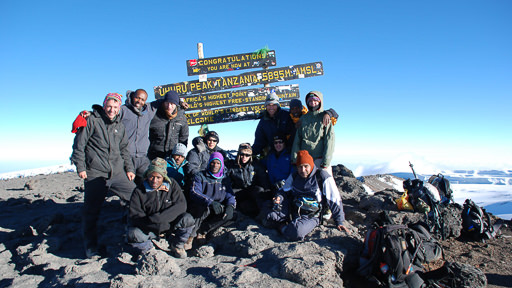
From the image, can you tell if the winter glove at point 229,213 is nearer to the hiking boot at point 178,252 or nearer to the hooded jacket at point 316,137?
the hiking boot at point 178,252

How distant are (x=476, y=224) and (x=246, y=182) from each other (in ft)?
15.8

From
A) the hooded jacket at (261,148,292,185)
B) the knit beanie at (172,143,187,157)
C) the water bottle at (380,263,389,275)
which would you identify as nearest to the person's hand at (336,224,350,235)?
the water bottle at (380,263,389,275)

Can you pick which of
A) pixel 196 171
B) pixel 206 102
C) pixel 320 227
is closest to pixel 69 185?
pixel 206 102

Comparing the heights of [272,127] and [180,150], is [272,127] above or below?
above

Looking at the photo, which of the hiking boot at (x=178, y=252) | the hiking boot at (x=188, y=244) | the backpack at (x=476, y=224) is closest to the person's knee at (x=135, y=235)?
the hiking boot at (x=178, y=252)

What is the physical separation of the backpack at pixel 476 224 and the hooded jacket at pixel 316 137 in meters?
3.45

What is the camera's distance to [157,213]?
3906 mm

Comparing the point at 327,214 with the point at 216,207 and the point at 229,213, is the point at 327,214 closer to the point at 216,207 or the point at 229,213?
the point at 229,213

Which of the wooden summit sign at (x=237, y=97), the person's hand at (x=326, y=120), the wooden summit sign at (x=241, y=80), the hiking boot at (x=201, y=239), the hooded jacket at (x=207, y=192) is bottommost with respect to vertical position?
the hiking boot at (x=201, y=239)

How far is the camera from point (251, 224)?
15.1 feet

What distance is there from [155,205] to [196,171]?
113 cm

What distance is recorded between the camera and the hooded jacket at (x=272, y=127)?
5918 mm

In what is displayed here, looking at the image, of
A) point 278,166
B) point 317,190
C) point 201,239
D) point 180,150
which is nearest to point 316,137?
point 278,166

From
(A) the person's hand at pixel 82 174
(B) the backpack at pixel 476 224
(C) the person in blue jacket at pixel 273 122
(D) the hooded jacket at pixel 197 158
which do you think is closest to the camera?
(A) the person's hand at pixel 82 174
